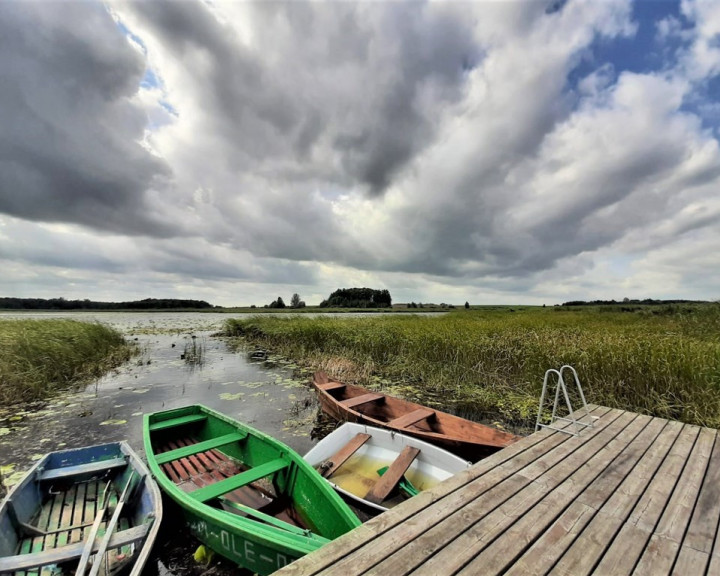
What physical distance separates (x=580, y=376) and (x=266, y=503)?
299 inches

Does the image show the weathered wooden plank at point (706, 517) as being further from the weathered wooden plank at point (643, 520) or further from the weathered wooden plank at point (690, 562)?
the weathered wooden plank at point (643, 520)

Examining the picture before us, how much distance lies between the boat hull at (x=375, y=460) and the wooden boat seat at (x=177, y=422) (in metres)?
2.34

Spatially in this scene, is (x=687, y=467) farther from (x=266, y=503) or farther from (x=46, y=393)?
(x=46, y=393)

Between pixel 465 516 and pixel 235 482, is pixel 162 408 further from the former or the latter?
pixel 465 516

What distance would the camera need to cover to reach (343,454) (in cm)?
523

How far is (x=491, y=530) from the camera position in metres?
2.29

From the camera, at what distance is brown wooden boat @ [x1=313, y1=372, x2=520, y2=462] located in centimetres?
520

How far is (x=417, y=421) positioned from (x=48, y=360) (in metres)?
12.5

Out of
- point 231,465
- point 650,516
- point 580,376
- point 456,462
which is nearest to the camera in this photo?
point 650,516

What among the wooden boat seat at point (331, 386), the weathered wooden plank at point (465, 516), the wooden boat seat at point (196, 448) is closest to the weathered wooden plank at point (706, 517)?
the weathered wooden plank at point (465, 516)

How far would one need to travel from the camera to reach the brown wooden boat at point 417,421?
5195 millimetres

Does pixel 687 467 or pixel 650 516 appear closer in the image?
pixel 650 516

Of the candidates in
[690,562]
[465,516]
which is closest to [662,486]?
[690,562]

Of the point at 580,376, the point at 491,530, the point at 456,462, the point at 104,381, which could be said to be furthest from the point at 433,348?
the point at 104,381
